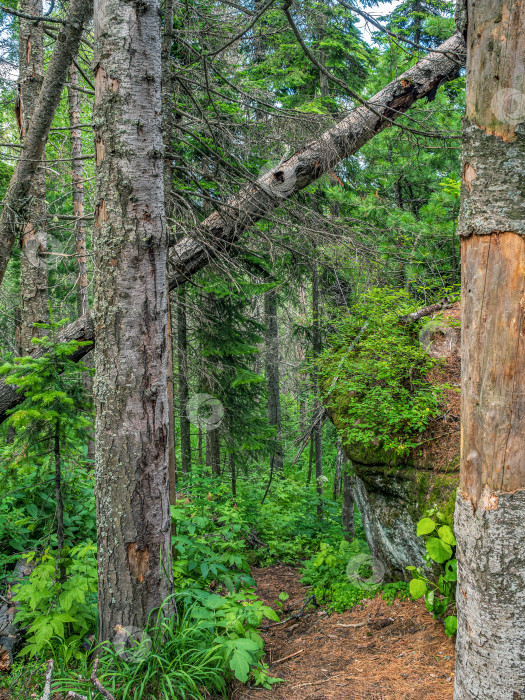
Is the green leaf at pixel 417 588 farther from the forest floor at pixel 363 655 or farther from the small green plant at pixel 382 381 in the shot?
the small green plant at pixel 382 381

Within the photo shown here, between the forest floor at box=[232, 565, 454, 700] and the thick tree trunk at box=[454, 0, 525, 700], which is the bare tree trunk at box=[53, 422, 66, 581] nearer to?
the forest floor at box=[232, 565, 454, 700]

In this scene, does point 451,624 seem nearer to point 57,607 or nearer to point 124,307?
point 57,607

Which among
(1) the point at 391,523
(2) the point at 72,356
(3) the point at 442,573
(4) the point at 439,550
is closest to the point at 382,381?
(1) the point at 391,523

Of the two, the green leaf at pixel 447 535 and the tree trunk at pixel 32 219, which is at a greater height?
the tree trunk at pixel 32 219

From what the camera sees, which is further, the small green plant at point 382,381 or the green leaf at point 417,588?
the small green plant at point 382,381

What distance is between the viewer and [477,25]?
6.64 ft

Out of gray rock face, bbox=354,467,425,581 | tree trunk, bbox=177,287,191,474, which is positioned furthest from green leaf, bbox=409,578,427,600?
tree trunk, bbox=177,287,191,474

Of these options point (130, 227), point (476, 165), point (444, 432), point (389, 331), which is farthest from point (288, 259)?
point (476, 165)

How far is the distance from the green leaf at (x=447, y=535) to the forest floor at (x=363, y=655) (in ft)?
2.86

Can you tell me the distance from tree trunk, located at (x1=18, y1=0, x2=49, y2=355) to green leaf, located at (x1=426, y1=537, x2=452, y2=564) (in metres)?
4.95

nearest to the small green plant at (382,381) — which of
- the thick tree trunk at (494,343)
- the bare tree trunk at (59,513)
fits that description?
the thick tree trunk at (494,343)

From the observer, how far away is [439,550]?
10.8 feet

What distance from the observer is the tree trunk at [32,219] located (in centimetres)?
571

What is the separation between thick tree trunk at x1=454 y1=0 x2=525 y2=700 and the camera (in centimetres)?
197
